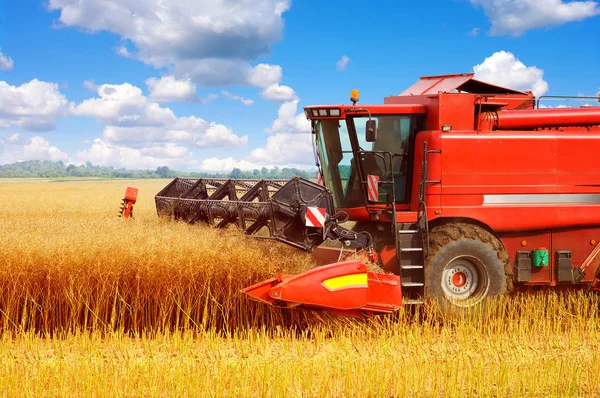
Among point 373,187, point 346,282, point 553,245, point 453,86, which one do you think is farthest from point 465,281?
point 453,86

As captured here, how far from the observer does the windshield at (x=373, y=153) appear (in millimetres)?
6344

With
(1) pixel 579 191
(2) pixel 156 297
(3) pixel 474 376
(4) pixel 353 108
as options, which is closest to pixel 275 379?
(3) pixel 474 376

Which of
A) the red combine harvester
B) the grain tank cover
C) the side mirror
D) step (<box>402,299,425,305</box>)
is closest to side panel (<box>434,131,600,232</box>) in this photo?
the red combine harvester

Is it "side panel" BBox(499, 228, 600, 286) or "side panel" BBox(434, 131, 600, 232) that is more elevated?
"side panel" BBox(434, 131, 600, 232)

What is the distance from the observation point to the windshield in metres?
6.34

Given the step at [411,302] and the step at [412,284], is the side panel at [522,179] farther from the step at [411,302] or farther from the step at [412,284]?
the step at [411,302]

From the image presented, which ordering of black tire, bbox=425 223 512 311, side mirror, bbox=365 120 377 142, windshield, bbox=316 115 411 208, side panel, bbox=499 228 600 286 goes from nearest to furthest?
side mirror, bbox=365 120 377 142
black tire, bbox=425 223 512 311
windshield, bbox=316 115 411 208
side panel, bbox=499 228 600 286

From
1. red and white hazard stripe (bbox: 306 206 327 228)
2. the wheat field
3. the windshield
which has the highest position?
the windshield

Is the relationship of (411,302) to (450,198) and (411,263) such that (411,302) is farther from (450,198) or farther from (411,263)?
(450,198)

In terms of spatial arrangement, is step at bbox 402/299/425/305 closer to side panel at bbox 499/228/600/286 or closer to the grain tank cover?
side panel at bbox 499/228/600/286

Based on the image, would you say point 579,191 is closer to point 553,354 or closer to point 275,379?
point 553,354

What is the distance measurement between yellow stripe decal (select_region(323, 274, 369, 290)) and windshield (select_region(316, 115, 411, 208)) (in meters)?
1.48

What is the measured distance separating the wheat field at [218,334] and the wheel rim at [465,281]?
17 centimetres

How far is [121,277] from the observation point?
5.70 meters
